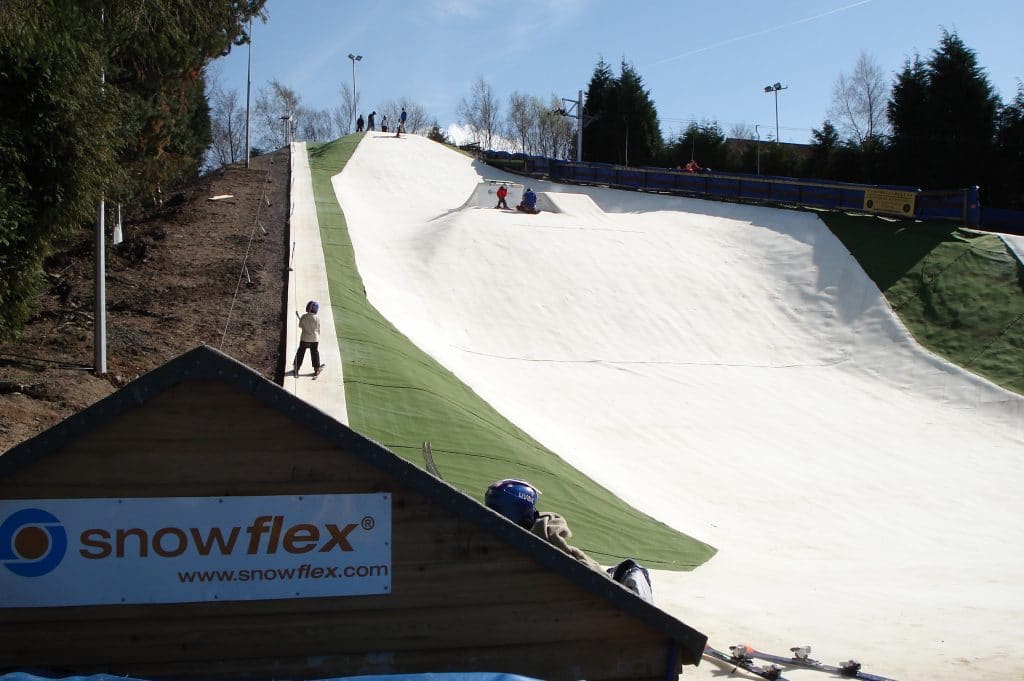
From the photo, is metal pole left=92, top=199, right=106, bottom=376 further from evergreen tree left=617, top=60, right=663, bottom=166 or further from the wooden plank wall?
evergreen tree left=617, top=60, right=663, bottom=166

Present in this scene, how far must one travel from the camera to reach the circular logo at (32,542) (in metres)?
3.43

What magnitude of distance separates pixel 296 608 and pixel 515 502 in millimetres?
1482

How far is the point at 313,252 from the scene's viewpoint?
22.1 metres

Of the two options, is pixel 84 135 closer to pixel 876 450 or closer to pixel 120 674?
pixel 120 674

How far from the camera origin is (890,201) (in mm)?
31156

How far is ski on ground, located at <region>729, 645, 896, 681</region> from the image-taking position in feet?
19.0

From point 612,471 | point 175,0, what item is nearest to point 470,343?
point 612,471

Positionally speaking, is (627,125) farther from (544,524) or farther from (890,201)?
(544,524)

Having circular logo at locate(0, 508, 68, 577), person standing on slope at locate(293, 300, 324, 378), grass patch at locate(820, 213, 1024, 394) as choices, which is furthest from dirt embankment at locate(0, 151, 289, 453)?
grass patch at locate(820, 213, 1024, 394)

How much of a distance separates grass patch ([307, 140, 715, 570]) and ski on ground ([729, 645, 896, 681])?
384cm

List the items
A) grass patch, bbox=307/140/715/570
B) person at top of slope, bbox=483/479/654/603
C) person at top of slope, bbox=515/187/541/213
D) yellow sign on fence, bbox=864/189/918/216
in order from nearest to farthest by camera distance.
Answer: person at top of slope, bbox=483/479/654/603 < grass patch, bbox=307/140/715/570 < yellow sign on fence, bbox=864/189/918/216 < person at top of slope, bbox=515/187/541/213

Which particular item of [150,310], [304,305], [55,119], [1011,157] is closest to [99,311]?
[55,119]

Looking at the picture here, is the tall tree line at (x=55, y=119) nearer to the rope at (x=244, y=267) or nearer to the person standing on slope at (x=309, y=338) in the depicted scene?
the person standing on slope at (x=309, y=338)

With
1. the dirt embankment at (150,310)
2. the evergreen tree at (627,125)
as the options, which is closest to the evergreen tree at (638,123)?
the evergreen tree at (627,125)
